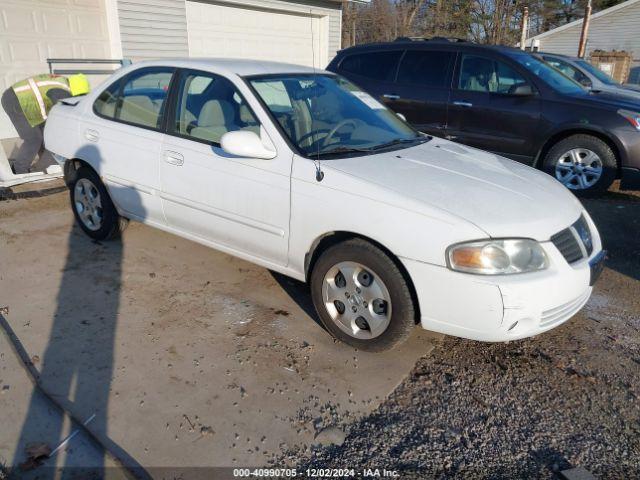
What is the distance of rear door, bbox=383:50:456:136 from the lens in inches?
283

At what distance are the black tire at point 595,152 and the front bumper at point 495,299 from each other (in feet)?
13.0

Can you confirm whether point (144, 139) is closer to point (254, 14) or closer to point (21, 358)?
point (21, 358)

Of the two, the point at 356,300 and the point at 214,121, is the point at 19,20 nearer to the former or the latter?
the point at 214,121

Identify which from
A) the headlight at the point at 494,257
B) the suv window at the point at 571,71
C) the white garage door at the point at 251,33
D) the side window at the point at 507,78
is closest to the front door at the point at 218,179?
the headlight at the point at 494,257

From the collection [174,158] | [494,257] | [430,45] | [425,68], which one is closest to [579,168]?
[425,68]

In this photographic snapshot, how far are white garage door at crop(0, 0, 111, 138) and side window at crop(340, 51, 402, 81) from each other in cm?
418

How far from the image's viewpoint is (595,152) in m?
6.41

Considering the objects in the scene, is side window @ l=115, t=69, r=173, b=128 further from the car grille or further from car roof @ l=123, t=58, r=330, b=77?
the car grille

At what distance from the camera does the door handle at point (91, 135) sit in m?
4.55

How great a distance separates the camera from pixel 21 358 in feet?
10.5

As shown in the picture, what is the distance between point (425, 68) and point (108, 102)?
4.41m

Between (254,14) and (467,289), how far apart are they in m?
9.86

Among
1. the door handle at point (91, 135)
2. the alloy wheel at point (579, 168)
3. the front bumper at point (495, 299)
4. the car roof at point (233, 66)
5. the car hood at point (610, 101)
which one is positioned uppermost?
the car roof at point (233, 66)

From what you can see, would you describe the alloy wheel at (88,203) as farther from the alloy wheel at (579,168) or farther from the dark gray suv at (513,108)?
the alloy wheel at (579,168)
